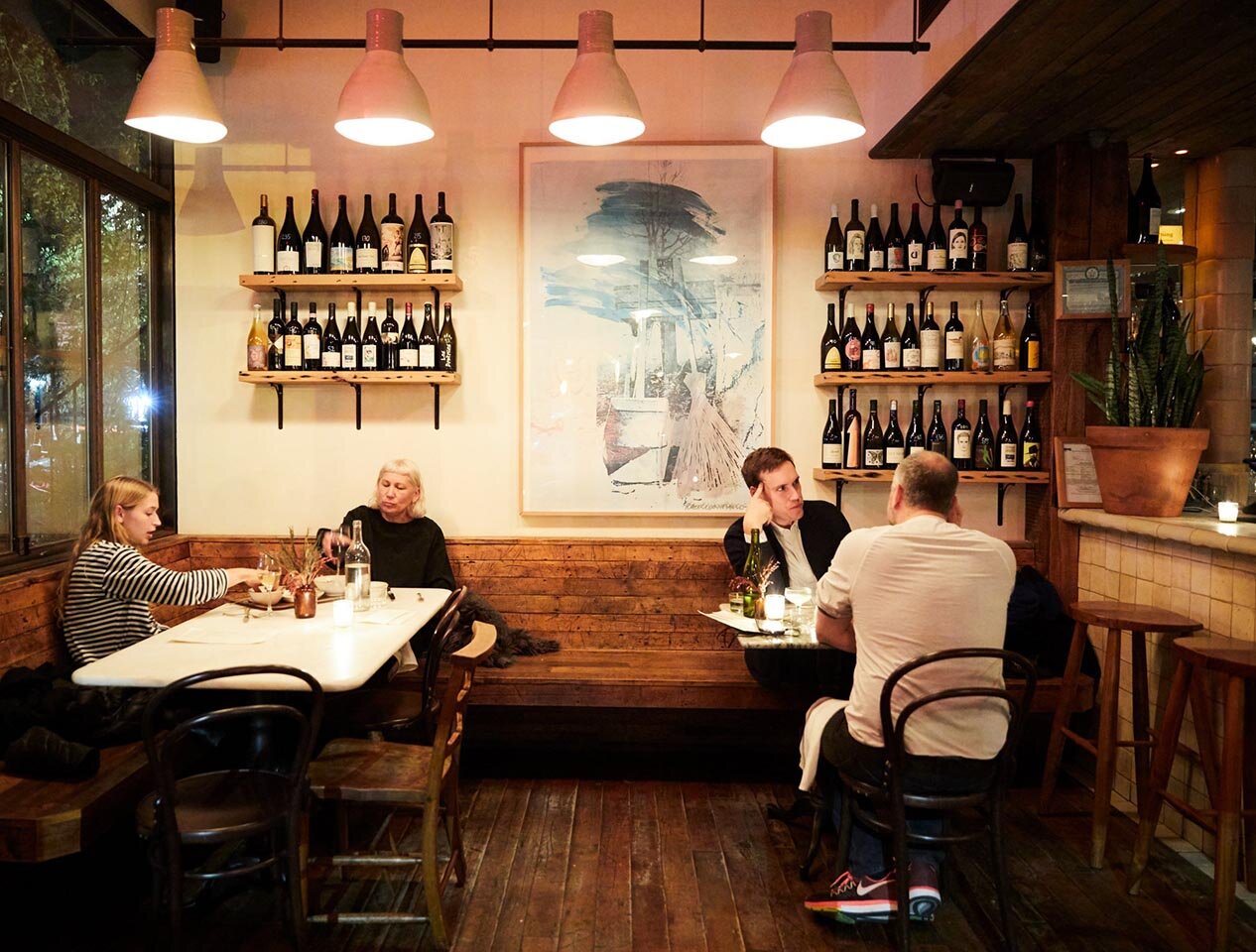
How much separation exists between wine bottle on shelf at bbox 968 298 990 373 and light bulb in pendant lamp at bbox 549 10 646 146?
208 centimetres

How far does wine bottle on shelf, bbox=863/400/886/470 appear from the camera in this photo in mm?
4398

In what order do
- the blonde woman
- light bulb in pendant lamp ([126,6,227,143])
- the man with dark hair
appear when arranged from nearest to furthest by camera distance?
light bulb in pendant lamp ([126,6,227,143])
the man with dark hair
the blonde woman

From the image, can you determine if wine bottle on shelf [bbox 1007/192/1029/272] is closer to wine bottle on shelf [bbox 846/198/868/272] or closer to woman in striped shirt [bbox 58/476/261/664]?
wine bottle on shelf [bbox 846/198/868/272]

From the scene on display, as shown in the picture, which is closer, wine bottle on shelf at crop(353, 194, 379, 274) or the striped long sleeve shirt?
the striped long sleeve shirt

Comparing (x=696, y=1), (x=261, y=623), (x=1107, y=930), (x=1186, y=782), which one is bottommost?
(x=1107, y=930)

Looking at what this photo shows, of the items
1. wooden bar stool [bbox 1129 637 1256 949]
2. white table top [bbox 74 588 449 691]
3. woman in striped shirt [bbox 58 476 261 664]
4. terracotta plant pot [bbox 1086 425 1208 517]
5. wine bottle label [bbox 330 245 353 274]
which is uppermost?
wine bottle label [bbox 330 245 353 274]

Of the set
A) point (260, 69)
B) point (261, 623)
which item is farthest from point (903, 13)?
point (261, 623)

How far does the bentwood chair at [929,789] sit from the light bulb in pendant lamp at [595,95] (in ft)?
5.80

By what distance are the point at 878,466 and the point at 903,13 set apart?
6.32ft

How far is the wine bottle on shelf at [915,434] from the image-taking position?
4.49 metres

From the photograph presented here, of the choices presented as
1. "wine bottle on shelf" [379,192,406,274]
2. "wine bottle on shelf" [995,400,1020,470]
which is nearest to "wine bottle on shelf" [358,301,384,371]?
"wine bottle on shelf" [379,192,406,274]

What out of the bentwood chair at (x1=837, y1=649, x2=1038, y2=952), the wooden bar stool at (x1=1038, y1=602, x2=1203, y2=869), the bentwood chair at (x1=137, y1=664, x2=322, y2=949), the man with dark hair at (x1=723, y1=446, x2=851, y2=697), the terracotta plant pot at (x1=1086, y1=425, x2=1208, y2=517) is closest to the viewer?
the bentwood chair at (x1=137, y1=664, x2=322, y2=949)

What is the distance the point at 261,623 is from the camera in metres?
3.05

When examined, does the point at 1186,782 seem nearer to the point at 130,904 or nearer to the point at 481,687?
the point at 481,687
